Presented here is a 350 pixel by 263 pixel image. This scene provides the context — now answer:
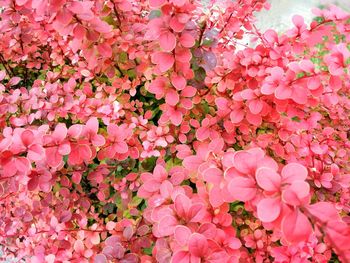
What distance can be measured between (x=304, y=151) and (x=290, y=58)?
32 centimetres

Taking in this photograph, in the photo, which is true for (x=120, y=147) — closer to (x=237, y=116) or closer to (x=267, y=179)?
(x=237, y=116)

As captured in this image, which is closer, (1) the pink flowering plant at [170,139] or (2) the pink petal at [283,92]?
(1) the pink flowering plant at [170,139]

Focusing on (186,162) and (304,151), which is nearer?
(186,162)

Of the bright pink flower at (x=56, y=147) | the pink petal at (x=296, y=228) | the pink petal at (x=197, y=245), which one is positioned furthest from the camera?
the bright pink flower at (x=56, y=147)

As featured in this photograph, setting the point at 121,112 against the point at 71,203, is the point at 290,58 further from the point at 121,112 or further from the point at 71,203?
the point at 71,203

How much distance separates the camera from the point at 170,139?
1099 mm

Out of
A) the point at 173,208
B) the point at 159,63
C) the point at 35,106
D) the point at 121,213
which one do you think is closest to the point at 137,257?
the point at 173,208

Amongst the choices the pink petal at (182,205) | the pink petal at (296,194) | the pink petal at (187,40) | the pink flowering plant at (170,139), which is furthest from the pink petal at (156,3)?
the pink petal at (296,194)

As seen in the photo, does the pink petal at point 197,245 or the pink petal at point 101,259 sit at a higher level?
the pink petal at point 197,245

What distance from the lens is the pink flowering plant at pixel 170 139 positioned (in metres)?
0.72

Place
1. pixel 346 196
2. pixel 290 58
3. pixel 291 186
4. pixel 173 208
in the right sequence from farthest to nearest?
pixel 290 58, pixel 346 196, pixel 173 208, pixel 291 186

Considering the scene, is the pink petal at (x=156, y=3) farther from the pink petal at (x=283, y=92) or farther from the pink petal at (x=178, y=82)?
the pink petal at (x=283, y=92)

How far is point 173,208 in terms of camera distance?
0.77 meters

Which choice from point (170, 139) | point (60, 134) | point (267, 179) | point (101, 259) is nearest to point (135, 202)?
point (170, 139)
